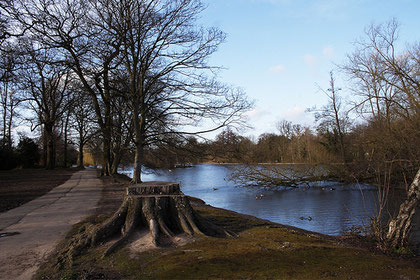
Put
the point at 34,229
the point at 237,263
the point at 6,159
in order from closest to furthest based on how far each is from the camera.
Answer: the point at 237,263, the point at 34,229, the point at 6,159

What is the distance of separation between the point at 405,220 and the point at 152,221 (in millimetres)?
4588

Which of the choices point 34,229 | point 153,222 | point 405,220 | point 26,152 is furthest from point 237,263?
point 26,152

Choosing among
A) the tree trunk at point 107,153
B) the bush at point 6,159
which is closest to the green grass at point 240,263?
the tree trunk at point 107,153

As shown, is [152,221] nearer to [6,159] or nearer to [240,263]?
[240,263]

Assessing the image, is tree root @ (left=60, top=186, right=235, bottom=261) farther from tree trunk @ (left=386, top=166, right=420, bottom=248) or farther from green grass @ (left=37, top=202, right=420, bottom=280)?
tree trunk @ (left=386, top=166, right=420, bottom=248)

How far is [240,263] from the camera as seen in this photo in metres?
4.52

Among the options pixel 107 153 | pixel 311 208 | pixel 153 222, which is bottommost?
pixel 311 208

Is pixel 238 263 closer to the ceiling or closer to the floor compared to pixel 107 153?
closer to the floor

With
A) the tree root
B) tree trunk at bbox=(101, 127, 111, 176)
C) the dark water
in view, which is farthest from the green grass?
tree trunk at bbox=(101, 127, 111, 176)

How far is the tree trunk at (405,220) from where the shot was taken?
6.00m

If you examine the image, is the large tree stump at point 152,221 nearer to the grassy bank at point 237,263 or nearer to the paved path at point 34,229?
the grassy bank at point 237,263

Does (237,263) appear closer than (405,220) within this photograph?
Yes

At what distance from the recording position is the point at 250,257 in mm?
4746

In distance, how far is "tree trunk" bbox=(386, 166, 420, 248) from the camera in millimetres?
5996
